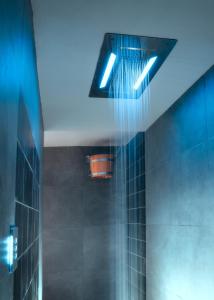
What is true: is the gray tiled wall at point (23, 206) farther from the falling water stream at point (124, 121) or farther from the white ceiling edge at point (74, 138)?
the white ceiling edge at point (74, 138)

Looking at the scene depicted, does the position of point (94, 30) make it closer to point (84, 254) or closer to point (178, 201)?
point (178, 201)

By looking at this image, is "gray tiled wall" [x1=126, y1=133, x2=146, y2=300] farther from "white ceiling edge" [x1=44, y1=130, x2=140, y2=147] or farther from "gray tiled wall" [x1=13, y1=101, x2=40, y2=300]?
"gray tiled wall" [x1=13, y1=101, x2=40, y2=300]

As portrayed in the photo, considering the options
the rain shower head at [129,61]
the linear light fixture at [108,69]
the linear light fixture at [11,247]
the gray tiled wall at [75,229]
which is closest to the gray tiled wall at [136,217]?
the gray tiled wall at [75,229]

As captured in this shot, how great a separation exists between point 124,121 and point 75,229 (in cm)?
215

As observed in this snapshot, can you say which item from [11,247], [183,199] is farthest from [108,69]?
[11,247]

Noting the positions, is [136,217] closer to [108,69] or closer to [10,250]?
[108,69]

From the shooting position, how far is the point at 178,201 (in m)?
3.30

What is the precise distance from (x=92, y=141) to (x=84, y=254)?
168 cm

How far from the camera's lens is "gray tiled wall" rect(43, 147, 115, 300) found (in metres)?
5.34

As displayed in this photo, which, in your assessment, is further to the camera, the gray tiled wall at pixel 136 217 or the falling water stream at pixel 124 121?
the gray tiled wall at pixel 136 217

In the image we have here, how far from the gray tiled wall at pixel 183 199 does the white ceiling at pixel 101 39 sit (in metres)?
0.22

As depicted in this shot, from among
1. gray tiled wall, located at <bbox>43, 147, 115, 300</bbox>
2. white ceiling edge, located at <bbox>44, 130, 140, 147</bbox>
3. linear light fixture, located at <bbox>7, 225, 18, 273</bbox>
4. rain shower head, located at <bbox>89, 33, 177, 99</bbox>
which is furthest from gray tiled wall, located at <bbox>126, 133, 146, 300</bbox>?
linear light fixture, located at <bbox>7, 225, 18, 273</bbox>

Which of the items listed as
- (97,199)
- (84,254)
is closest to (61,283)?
(84,254)

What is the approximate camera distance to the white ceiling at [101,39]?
1.94m
